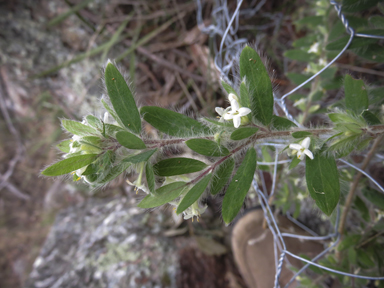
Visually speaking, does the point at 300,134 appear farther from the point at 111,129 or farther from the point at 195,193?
the point at 111,129

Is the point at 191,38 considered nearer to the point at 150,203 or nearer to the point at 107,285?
the point at 150,203

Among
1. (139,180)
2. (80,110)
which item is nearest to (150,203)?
(139,180)

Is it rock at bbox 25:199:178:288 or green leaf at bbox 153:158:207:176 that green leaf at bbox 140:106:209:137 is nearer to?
green leaf at bbox 153:158:207:176

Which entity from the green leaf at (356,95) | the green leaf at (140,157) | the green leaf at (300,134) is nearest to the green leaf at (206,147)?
the green leaf at (140,157)

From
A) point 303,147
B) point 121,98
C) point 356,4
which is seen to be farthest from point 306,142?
point 356,4

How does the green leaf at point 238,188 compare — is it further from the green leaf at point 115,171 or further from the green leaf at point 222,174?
the green leaf at point 115,171

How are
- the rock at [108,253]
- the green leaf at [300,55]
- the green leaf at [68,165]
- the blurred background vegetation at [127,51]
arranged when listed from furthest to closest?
the blurred background vegetation at [127,51] → the rock at [108,253] → the green leaf at [300,55] → the green leaf at [68,165]
